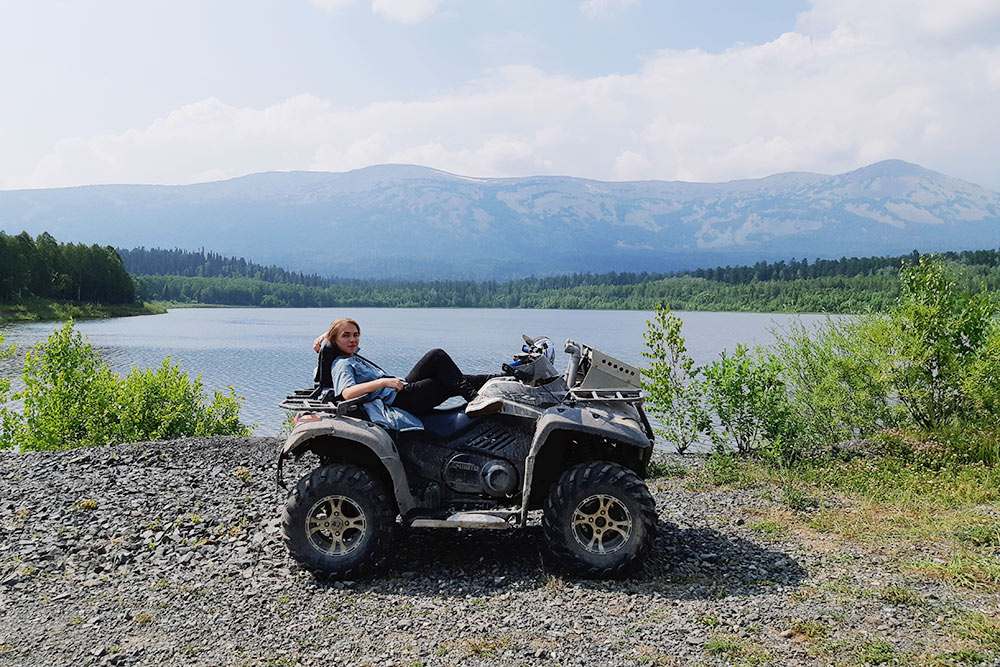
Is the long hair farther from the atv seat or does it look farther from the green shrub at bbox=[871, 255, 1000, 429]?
the green shrub at bbox=[871, 255, 1000, 429]

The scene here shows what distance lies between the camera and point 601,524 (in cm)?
630

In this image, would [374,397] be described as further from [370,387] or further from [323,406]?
[323,406]

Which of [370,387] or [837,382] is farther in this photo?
[837,382]

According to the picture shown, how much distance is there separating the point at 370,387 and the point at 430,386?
54 centimetres

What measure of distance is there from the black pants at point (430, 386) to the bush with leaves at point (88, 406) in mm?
7821

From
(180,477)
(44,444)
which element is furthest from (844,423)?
(44,444)

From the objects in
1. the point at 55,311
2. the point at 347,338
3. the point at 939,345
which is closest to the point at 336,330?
the point at 347,338

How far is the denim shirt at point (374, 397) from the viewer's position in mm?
6520

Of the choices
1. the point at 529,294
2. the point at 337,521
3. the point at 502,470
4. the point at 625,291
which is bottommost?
the point at 337,521

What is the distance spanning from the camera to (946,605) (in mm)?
5441

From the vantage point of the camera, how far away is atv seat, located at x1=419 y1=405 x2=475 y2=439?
659 cm

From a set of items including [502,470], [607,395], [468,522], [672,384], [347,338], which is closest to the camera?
[468,522]

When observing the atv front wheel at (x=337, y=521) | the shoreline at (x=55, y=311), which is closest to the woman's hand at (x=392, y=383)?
the atv front wheel at (x=337, y=521)

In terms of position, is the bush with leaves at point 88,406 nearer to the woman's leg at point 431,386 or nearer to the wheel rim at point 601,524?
the woman's leg at point 431,386
